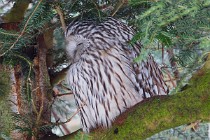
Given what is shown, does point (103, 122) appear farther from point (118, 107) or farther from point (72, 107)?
point (72, 107)

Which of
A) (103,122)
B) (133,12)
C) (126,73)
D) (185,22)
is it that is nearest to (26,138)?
(103,122)

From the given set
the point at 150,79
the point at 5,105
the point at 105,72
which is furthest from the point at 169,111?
the point at 5,105

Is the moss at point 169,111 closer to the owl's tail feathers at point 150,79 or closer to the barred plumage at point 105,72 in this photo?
the barred plumage at point 105,72

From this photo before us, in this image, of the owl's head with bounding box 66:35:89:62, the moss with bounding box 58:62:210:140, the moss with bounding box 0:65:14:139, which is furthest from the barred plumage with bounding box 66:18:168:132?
the moss with bounding box 58:62:210:140

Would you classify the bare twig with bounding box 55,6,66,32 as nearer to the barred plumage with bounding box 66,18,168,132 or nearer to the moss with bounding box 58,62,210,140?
the barred plumage with bounding box 66,18,168,132

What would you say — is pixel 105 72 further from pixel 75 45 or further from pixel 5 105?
pixel 5 105

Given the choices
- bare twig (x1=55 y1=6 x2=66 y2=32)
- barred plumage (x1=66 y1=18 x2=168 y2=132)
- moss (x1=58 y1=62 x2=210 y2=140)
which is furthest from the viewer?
barred plumage (x1=66 y1=18 x2=168 y2=132)
